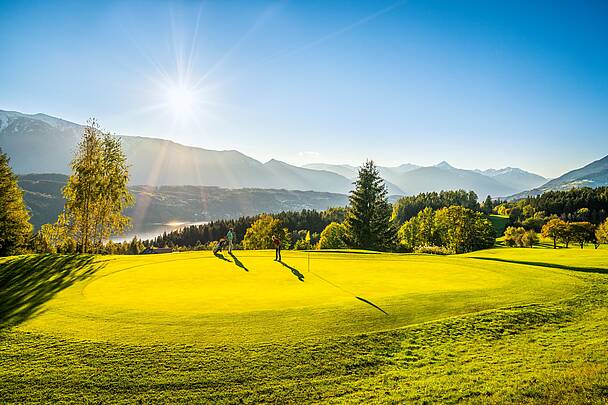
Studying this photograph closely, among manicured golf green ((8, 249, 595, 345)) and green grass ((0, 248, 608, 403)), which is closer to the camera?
green grass ((0, 248, 608, 403))

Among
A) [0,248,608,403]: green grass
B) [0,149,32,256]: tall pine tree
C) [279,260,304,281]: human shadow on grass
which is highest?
[0,149,32,256]: tall pine tree

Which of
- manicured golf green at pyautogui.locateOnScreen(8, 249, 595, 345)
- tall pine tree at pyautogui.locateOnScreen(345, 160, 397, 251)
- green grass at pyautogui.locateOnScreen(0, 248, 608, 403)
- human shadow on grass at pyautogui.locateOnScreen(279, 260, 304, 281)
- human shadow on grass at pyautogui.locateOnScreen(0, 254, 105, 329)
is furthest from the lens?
tall pine tree at pyautogui.locateOnScreen(345, 160, 397, 251)

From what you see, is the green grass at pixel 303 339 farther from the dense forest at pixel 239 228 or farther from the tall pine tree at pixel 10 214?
the dense forest at pixel 239 228

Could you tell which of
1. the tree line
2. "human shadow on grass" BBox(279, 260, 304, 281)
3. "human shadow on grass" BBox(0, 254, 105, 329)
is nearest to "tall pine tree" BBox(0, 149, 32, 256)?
the tree line

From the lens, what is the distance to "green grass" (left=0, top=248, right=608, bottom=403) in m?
7.70

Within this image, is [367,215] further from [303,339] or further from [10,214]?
[303,339]

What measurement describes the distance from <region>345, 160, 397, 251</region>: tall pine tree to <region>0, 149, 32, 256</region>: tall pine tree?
5023 centimetres

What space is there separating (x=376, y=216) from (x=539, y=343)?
176 ft

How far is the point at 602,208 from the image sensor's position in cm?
12938

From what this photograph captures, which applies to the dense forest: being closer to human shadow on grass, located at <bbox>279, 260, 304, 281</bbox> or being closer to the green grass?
human shadow on grass, located at <bbox>279, 260, 304, 281</bbox>

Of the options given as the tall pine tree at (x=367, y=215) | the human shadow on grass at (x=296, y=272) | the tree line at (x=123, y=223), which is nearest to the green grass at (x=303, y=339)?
the human shadow on grass at (x=296, y=272)

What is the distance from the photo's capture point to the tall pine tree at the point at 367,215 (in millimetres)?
63250

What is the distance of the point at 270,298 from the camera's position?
13406 mm

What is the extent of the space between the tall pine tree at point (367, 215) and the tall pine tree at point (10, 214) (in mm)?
50233
